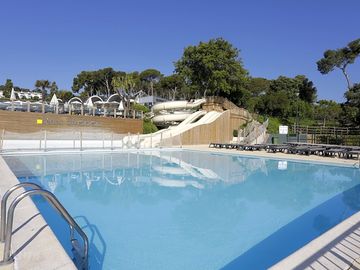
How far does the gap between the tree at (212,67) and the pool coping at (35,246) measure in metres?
29.0

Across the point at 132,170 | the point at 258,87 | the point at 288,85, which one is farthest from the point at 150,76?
the point at 132,170

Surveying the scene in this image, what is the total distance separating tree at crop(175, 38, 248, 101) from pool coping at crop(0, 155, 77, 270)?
1143 inches

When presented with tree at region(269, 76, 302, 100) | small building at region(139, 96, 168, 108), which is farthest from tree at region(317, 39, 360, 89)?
small building at region(139, 96, 168, 108)

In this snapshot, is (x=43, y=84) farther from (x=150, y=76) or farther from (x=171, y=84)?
(x=171, y=84)

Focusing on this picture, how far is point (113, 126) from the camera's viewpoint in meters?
27.6

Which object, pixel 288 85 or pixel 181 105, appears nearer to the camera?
pixel 181 105

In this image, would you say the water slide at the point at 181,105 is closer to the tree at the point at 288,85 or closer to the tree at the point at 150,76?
the tree at the point at 288,85

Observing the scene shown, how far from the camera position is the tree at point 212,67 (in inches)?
1277

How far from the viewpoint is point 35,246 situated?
11.8ft

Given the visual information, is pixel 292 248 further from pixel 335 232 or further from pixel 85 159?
pixel 85 159

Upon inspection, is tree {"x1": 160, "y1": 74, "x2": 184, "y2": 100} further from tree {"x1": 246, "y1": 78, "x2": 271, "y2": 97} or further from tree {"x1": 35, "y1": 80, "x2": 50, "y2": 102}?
tree {"x1": 35, "y1": 80, "x2": 50, "y2": 102}

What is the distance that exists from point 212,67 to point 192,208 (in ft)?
86.2

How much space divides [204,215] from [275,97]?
115 feet

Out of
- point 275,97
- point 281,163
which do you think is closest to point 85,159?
point 281,163
